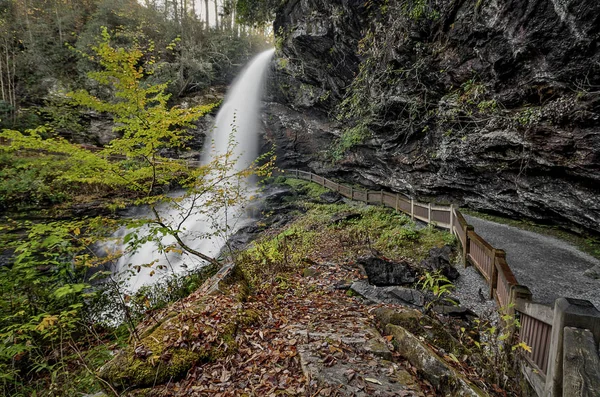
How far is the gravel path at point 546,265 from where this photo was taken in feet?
16.5

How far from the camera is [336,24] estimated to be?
13.6 meters

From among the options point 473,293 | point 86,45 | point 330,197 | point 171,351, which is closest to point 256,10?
point 86,45

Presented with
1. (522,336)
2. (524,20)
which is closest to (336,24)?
(524,20)

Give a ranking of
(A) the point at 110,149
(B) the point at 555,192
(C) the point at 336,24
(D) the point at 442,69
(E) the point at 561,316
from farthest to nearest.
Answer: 1. (C) the point at 336,24
2. (D) the point at 442,69
3. (B) the point at 555,192
4. (A) the point at 110,149
5. (E) the point at 561,316

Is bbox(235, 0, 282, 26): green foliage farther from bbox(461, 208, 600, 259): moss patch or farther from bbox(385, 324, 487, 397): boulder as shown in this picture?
bbox(385, 324, 487, 397): boulder

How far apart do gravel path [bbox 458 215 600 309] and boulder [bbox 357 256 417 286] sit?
139 centimetres

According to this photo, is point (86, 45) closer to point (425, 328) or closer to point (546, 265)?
point (425, 328)

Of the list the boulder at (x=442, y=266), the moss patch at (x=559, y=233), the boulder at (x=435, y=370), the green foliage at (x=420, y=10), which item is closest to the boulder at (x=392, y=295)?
the boulder at (x=442, y=266)

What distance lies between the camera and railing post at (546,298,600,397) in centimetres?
178

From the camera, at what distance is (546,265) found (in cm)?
600

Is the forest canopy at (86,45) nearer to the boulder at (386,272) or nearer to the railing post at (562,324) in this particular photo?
→ the boulder at (386,272)

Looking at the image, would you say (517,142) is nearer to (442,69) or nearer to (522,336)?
(442,69)

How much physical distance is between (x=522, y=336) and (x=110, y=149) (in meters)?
6.77

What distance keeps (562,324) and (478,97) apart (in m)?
8.93
